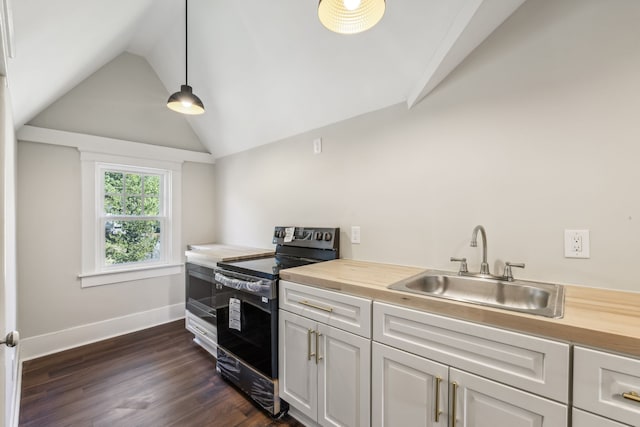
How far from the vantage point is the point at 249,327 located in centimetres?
188

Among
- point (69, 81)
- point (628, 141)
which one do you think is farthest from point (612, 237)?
point (69, 81)

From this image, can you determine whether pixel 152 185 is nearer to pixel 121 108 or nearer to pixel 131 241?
pixel 131 241

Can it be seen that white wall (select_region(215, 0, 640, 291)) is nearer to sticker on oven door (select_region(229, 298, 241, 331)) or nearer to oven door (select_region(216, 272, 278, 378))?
oven door (select_region(216, 272, 278, 378))

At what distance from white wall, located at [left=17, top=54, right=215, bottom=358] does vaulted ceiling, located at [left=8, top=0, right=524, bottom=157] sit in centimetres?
24

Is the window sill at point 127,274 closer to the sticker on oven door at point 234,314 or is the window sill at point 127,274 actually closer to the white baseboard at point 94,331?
the white baseboard at point 94,331

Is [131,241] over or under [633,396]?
over

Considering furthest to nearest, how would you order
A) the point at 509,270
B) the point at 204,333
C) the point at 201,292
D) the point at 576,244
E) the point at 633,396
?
the point at 201,292 < the point at 204,333 < the point at 509,270 < the point at 576,244 < the point at 633,396

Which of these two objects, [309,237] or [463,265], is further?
[309,237]

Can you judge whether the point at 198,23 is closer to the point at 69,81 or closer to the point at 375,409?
the point at 69,81

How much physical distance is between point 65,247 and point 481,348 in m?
3.41

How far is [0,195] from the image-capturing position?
1005mm

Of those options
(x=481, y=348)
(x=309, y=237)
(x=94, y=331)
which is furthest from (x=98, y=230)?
(x=481, y=348)

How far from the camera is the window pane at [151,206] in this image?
124 inches

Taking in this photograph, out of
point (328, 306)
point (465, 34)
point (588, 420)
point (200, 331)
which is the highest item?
point (465, 34)
